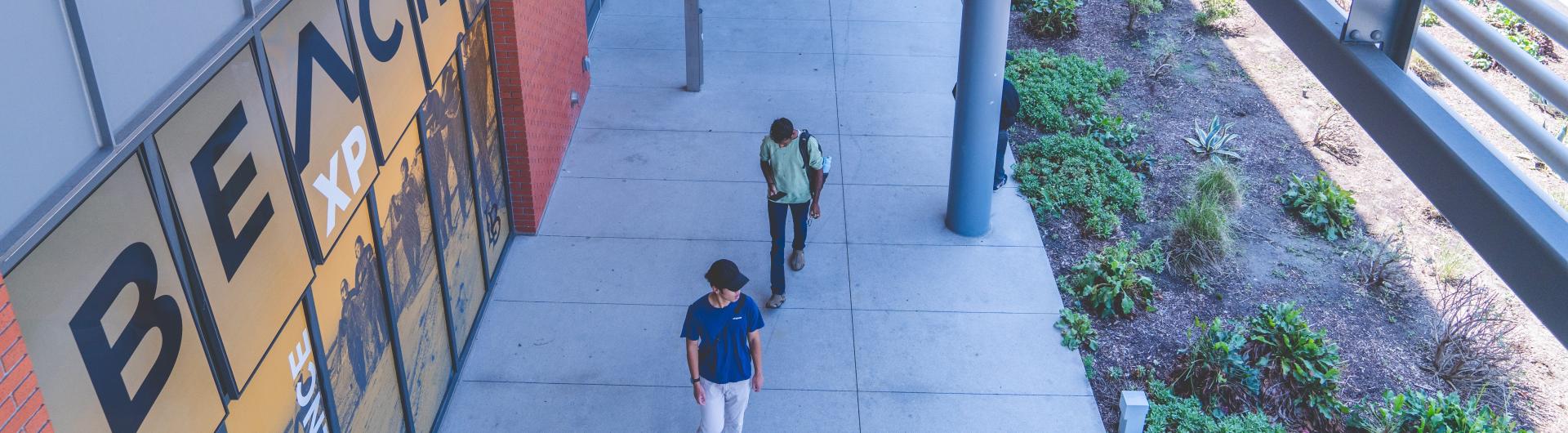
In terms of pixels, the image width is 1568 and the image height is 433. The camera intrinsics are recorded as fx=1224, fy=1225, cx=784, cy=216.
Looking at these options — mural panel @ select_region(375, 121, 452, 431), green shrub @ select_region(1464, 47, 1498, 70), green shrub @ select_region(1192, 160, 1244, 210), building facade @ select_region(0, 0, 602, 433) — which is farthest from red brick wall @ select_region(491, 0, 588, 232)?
green shrub @ select_region(1464, 47, 1498, 70)

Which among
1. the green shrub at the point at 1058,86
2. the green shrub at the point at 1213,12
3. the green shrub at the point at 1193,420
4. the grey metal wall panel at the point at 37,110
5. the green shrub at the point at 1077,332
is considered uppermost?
the grey metal wall panel at the point at 37,110

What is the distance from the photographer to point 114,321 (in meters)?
3.91

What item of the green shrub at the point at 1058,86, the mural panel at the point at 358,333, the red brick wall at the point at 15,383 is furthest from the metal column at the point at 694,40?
the red brick wall at the point at 15,383

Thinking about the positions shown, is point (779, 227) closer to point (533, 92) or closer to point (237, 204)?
point (533, 92)

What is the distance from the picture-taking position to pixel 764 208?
11.4 meters

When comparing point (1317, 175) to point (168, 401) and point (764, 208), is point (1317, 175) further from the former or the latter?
point (168, 401)

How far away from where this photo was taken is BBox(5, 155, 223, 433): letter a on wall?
3.54 metres

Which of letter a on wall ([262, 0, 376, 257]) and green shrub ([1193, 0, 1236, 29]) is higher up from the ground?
letter a on wall ([262, 0, 376, 257])

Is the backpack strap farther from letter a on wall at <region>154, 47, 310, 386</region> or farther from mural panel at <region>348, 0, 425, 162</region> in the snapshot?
letter a on wall at <region>154, 47, 310, 386</region>

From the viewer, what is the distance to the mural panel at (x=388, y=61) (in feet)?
20.6

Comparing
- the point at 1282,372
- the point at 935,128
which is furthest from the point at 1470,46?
the point at 1282,372

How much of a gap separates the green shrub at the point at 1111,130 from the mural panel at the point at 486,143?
6.31 metres

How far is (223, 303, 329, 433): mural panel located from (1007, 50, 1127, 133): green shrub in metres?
9.23

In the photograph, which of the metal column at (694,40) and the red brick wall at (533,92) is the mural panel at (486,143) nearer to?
the red brick wall at (533,92)
